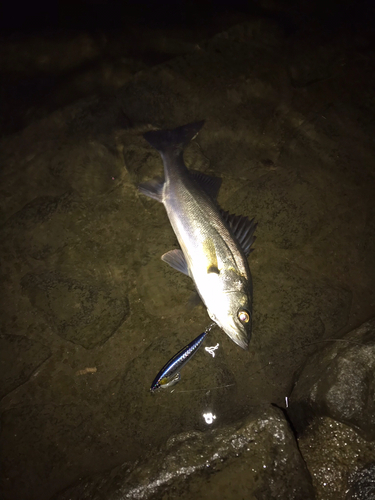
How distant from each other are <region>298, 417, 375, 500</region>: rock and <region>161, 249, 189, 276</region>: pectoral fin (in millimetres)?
1940

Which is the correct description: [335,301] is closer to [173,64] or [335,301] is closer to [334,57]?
[334,57]

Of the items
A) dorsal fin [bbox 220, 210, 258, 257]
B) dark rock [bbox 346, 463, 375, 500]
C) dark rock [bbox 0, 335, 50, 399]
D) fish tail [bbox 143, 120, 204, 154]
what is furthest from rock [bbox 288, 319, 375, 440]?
fish tail [bbox 143, 120, 204, 154]

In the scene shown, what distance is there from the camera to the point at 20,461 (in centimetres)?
276

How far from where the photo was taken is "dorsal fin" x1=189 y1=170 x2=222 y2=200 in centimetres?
352

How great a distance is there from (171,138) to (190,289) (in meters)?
1.95

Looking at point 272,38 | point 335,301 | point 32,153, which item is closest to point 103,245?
point 32,153

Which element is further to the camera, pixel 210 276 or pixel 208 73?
pixel 208 73

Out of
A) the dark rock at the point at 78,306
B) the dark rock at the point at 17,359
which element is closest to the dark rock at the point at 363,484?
the dark rock at the point at 78,306

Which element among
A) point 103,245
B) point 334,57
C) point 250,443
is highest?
point 334,57

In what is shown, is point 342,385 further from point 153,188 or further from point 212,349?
point 153,188

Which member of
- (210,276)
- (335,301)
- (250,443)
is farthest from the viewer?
(335,301)

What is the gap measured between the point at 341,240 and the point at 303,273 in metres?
0.66

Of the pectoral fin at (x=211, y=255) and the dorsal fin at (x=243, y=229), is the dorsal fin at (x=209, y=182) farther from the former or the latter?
the pectoral fin at (x=211, y=255)

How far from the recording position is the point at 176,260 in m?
3.27
